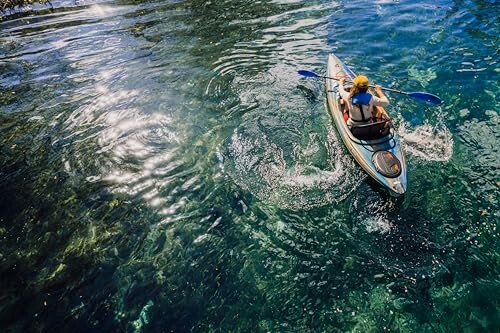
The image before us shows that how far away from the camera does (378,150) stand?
8.11 m

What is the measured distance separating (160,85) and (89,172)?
505 centimetres

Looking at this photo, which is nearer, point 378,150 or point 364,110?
point 378,150

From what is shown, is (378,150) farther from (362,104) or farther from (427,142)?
(427,142)

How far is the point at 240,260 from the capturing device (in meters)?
6.88

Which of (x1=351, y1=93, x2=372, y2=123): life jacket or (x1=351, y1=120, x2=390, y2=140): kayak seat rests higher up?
(x1=351, y1=93, x2=372, y2=123): life jacket

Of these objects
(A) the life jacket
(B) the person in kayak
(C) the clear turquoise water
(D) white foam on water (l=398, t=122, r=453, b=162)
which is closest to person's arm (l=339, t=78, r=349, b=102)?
(B) the person in kayak

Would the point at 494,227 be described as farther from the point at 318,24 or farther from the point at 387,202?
the point at 318,24

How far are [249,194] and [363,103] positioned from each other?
12.1 ft

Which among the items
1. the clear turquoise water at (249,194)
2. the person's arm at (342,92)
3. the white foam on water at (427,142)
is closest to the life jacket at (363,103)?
the person's arm at (342,92)

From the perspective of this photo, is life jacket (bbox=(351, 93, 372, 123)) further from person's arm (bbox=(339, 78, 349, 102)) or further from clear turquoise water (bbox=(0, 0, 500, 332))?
clear turquoise water (bbox=(0, 0, 500, 332))

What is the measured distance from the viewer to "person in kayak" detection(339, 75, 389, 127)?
824cm

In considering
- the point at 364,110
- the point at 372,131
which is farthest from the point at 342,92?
the point at 372,131

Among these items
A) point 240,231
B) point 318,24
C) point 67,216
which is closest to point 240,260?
point 240,231

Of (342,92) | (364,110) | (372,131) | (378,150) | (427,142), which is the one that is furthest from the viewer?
(342,92)
